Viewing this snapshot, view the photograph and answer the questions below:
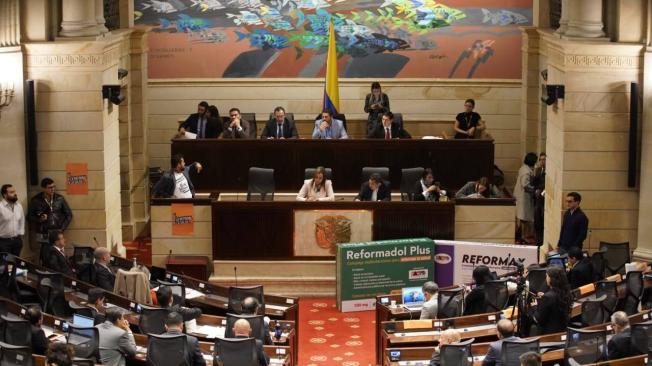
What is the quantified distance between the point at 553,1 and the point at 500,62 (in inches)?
114

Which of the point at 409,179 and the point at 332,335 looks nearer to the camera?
the point at 332,335

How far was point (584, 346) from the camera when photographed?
14.0 meters

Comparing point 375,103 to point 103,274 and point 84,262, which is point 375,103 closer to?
point 84,262

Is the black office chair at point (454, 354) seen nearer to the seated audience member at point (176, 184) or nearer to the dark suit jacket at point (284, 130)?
the seated audience member at point (176, 184)

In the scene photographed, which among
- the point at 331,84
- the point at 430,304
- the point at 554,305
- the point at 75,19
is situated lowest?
the point at 430,304

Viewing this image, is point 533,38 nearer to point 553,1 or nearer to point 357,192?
point 553,1

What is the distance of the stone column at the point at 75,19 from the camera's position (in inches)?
792

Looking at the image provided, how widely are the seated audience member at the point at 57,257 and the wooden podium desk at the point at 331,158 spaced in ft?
16.7

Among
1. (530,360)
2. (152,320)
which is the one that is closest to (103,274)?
(152,320)

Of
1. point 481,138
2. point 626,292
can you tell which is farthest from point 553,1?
point 626,292

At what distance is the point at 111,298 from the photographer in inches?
640

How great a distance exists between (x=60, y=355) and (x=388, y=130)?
1141 cm

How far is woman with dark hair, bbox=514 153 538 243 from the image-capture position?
74.8ft

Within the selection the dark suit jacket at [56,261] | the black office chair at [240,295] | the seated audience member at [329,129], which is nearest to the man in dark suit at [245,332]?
the black office chair at [240,295]
